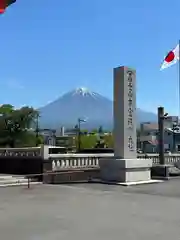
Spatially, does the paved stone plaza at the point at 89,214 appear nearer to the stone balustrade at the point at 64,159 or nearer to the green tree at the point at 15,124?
the stone balustrade at the point at 64,159

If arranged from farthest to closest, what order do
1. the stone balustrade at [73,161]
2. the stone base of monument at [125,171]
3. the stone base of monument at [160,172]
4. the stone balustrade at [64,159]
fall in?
the stone base of monument at [160,172]
the stone balustrade at [73,161]
the stone balustrade at [64,159]
the stone base of monument at [125,171]

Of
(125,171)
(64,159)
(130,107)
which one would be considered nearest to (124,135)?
(130,107)

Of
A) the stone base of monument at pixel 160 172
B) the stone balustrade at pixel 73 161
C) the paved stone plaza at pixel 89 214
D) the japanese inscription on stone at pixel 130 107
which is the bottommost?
the paved stone plaza at pixel 89 214

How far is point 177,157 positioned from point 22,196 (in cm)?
1856

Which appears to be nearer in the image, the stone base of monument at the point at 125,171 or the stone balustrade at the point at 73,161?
the stone base of monument at the point at 125,171

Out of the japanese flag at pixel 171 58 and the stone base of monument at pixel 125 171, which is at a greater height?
the japanese flag at pixel 171 58

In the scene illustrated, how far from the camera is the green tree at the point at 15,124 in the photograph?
67.8m

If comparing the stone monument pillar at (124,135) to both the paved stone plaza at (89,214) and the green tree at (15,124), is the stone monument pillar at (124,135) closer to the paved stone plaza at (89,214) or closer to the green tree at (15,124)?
the paved stone plaza at (89,214)

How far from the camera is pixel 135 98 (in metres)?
20.7

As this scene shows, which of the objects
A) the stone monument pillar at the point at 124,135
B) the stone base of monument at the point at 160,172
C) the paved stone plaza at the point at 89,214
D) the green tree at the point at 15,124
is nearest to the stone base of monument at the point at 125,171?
the stone monument pillar at the point at 124,135

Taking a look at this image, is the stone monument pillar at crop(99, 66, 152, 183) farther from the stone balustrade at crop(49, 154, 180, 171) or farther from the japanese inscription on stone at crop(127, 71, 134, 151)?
the stone balustrade at crop(49, 154, 180, 171)

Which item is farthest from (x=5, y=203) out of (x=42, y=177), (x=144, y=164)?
(x=144, y=164)

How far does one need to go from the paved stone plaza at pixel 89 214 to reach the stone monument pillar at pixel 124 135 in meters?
3.32

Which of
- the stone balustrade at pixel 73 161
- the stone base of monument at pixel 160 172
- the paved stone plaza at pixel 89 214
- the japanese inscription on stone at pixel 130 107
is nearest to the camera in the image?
the paved stone plaza at pixel 89 214
